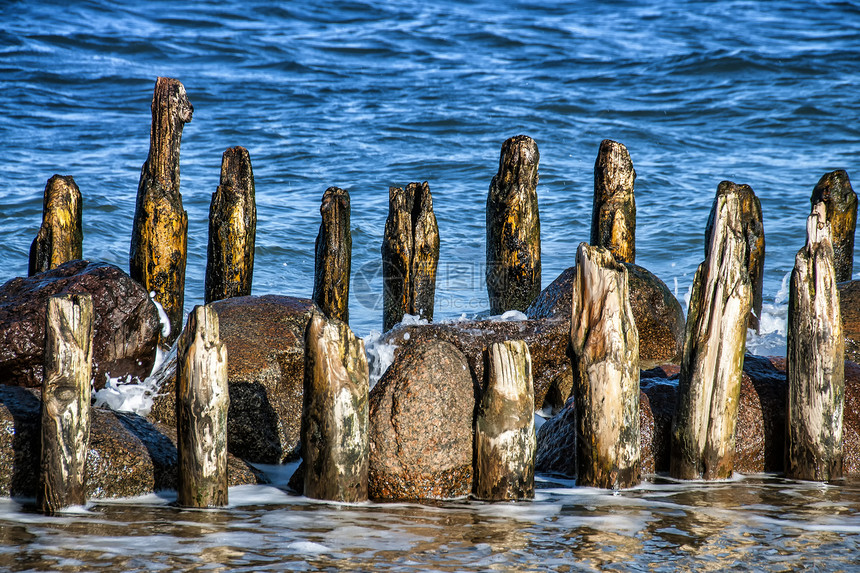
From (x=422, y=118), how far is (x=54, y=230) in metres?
15.0

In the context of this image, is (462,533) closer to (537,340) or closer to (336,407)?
(336,407)

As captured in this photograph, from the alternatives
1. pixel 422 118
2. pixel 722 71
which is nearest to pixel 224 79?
pixel 422 118

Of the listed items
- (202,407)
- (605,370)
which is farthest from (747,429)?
(202,407)

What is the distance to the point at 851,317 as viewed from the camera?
27.9ft

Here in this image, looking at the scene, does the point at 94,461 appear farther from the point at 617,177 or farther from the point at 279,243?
the point at 279,243

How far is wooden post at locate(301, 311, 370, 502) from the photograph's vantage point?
521 centimetres

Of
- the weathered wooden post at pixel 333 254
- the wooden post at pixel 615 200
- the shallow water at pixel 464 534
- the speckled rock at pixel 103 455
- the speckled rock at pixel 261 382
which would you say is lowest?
the shallow water at pixel 464 534

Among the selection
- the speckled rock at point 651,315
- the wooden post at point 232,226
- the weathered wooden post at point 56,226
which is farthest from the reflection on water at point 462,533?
the weathered wooden post at point 56,226

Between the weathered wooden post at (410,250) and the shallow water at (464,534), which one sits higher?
the weathered wooden post at (410,250)

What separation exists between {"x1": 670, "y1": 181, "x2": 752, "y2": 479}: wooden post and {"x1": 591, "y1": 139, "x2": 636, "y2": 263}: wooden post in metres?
3.18

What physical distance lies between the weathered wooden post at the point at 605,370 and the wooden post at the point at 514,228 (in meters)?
3.34

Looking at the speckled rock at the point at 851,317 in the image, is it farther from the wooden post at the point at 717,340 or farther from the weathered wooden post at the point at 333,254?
the weathered wooden post at the point at 333,254

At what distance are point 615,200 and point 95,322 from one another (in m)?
5.17

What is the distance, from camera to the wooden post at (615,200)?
9.03 metres
